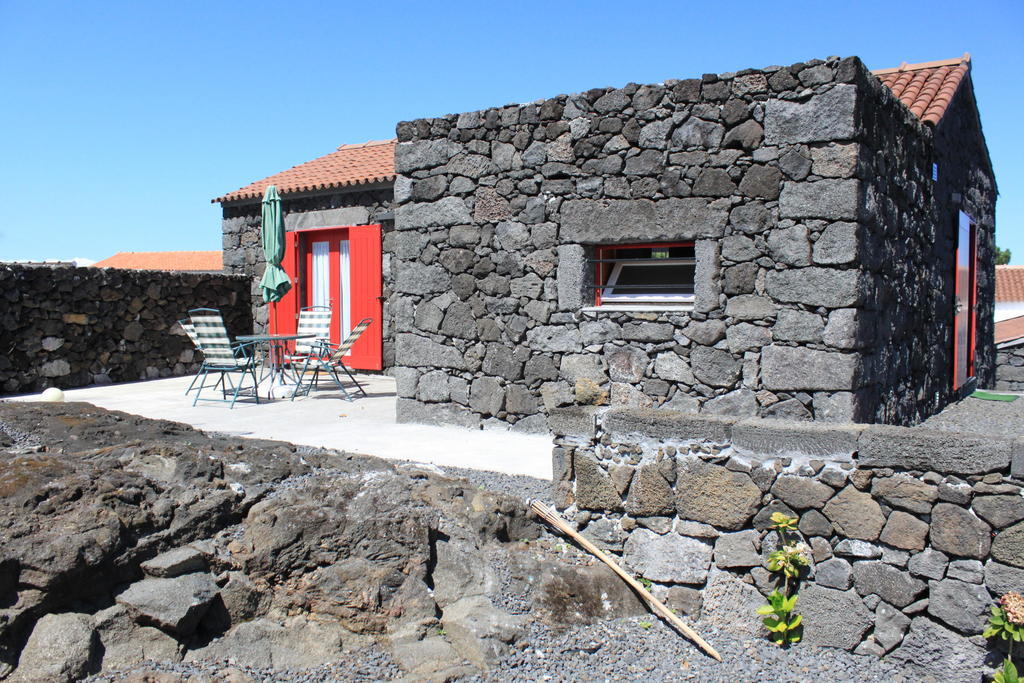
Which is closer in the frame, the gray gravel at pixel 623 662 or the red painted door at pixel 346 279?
the gray gravel at pixel 623 662

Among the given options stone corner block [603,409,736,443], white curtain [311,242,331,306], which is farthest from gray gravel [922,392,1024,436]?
white curtain [311,242,331,306]

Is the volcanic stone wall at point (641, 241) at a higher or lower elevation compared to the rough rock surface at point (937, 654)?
higher

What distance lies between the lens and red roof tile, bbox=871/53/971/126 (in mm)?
7200

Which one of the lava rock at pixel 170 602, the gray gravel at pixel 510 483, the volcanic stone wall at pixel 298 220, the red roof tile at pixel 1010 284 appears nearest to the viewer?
the lava rock at pixel 170 602

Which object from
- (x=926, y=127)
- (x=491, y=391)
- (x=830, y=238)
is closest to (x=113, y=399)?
(x=491, y=391)

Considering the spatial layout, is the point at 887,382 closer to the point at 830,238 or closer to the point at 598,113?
the point at 830,238

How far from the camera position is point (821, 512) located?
11.6ft

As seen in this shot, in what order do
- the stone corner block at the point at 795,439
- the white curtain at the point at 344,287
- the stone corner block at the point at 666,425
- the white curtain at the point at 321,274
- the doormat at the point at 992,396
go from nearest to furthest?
the stone corner block at the point at 795,439 < the stone corner block at the point at 666,425 < the doormat at the point at 992,396 < the white curtain at the point at 344,287 < the white curtain at the point at 321,274

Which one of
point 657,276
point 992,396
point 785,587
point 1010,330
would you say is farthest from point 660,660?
point 1010,330

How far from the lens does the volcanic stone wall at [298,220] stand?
10.1 m

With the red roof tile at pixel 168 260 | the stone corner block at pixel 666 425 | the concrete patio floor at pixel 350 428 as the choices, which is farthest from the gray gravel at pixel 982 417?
the red roof tile at pixel 168 260

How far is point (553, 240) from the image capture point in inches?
243

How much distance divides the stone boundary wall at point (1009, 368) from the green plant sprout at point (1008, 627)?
9205 mm

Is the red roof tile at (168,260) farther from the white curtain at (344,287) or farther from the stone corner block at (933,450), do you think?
the stone corner block at (933,450)
